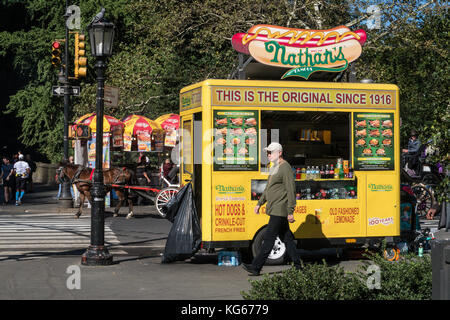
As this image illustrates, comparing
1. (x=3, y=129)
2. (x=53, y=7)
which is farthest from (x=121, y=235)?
(x=3, y=129)

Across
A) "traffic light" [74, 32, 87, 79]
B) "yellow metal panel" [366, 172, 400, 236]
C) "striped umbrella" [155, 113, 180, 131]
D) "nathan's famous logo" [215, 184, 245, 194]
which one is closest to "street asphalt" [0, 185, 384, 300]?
"yellow metal panel" [366, 172, 400, 236]

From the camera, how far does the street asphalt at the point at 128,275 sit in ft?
29.2

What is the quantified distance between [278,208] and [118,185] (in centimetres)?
1205

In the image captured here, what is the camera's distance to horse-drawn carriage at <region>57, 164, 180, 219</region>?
21.0 m

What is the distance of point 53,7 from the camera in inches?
1567

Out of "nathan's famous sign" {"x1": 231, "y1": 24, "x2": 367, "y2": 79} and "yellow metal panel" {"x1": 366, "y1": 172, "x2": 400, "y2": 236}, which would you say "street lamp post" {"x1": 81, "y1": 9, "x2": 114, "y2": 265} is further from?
"yellow metal panel" {"x1": 366, "y1": 172, "x2": 400, "y2": 236}

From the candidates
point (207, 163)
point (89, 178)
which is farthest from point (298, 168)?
point (89, 178)

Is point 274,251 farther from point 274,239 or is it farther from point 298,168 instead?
point 298,168

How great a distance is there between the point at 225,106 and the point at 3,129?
43333mm

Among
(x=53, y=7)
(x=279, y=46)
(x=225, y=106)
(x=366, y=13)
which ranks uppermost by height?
(x=53, y=7)

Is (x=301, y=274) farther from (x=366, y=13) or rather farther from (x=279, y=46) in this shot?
(x=366, y=13)

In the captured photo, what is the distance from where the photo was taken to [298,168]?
41.5 ft

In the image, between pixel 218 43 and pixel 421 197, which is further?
pixel 218 43

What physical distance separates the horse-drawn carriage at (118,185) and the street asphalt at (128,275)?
5759 mm
